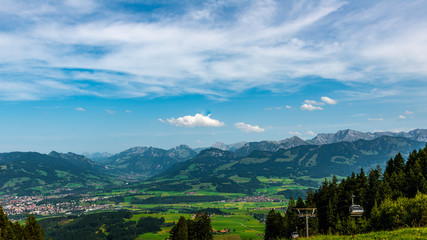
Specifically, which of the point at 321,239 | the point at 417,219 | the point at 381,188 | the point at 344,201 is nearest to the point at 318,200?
the point at 344,201

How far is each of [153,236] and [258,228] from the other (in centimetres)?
6623

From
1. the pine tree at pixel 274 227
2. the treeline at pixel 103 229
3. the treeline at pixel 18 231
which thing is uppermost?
the treeline at pixel 18 231

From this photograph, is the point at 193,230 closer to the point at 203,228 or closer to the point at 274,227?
the point at 203,228

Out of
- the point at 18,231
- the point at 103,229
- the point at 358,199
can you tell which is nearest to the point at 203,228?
the point at 358,199

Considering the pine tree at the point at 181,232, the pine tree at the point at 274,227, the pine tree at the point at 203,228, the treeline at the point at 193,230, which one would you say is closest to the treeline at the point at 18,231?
the treeline at the point at 193,230

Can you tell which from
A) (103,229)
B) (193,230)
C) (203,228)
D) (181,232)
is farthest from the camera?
(103,229)

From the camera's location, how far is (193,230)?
72875mm

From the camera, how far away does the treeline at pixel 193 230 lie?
69875 millimetres

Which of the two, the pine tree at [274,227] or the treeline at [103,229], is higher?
the pine tree at [274,227]

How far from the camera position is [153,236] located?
161000mm

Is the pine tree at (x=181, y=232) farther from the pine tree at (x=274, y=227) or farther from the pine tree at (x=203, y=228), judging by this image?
the pine tree at (x=274, y=227)

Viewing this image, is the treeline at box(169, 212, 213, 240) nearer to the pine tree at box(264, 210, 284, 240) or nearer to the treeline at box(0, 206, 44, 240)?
the pine tree at box(264, 210, 284, 240)

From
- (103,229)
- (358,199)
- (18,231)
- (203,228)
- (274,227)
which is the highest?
(358,199)

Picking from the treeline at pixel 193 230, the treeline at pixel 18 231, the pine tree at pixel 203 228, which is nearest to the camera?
the treeline at pixel 18 231
